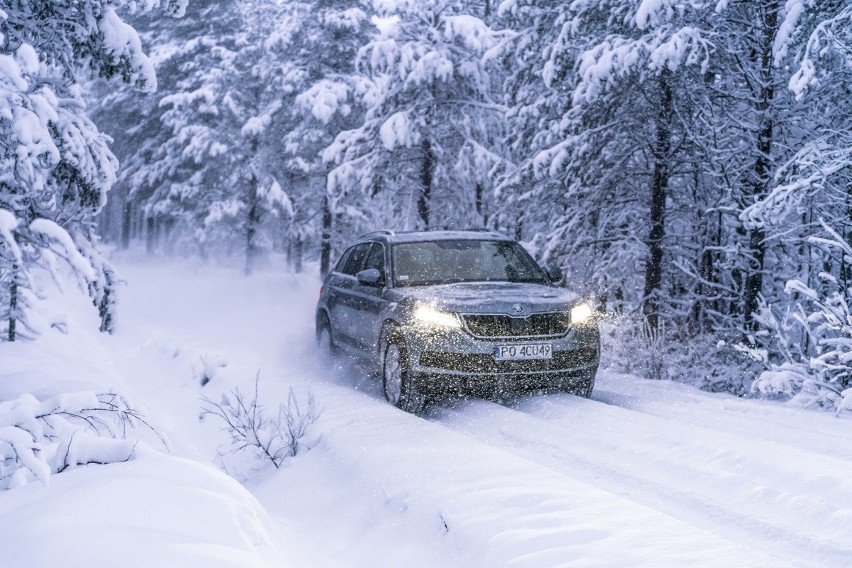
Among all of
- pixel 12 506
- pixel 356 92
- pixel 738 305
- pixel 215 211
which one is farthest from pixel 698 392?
pixel 215 211

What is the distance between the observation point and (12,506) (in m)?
3.57

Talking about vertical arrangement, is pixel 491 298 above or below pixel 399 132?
below

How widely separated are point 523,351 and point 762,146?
19.5 ft

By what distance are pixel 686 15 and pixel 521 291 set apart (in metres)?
5.69

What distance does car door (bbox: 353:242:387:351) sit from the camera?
8.37m

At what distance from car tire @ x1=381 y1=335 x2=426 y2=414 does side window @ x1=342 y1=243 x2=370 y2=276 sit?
207 centimetres

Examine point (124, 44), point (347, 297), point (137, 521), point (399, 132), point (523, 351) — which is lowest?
point (137, 521)

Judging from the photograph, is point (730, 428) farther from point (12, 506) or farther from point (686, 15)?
point (686, 15)

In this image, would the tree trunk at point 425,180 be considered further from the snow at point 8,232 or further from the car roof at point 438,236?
the snow at point 8,232

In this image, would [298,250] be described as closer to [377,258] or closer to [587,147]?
[587,147]

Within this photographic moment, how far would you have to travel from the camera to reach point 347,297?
961 centimetres

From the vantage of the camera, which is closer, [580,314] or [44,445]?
[44,445]

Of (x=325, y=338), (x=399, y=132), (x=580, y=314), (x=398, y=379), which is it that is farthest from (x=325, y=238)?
(x=580, y=314)

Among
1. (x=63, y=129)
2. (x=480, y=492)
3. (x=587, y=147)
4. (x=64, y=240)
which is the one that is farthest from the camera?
(x=587, y=147)
